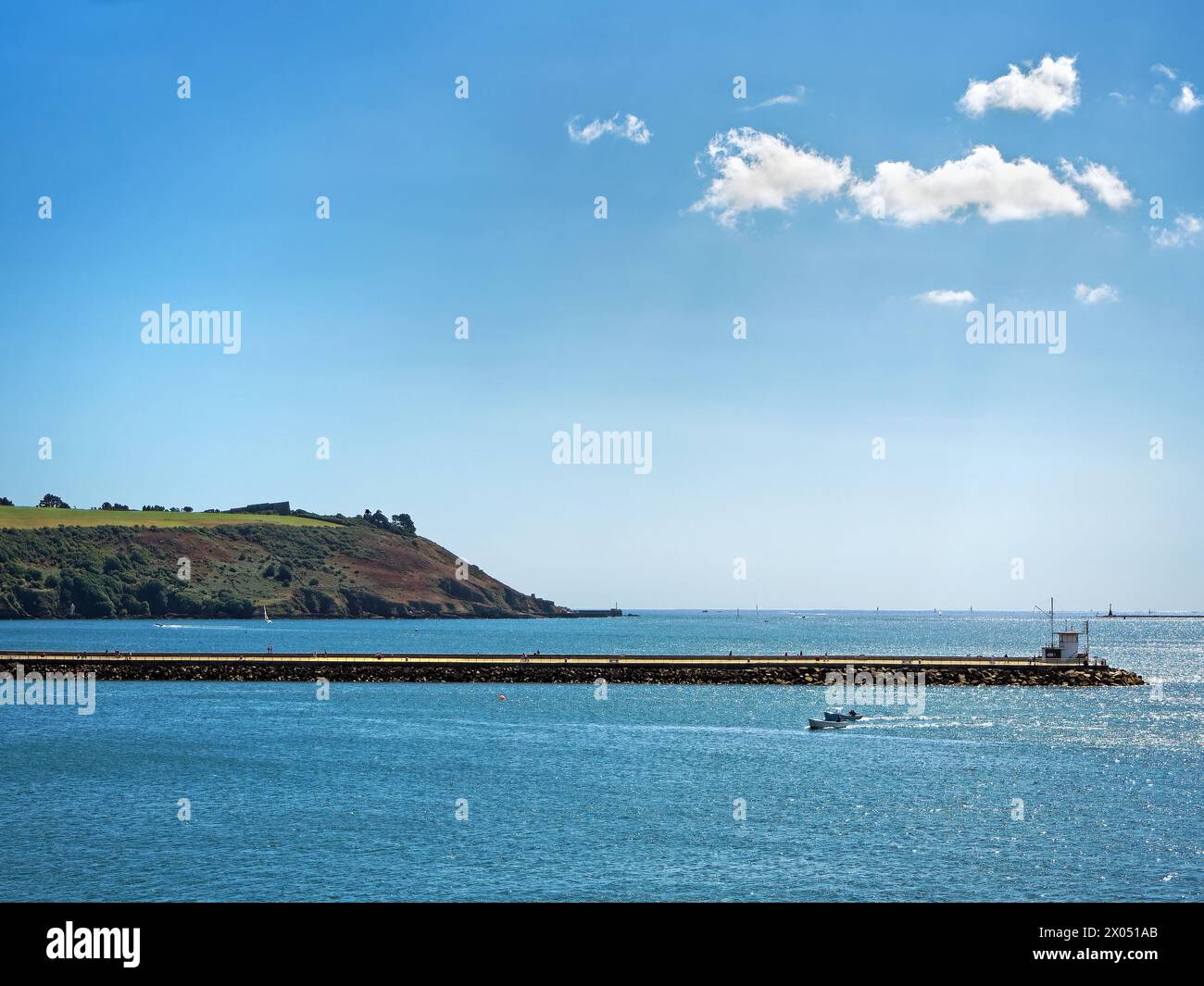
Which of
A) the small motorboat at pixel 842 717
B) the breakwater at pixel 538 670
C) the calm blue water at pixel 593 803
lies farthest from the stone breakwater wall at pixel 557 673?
the small motorboat at pixel 842 717

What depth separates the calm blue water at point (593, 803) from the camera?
35.7 m

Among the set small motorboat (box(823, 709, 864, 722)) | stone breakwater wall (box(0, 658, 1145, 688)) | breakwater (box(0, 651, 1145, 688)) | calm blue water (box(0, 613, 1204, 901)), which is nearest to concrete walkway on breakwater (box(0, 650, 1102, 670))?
breakwater (box(0, 651, 1145, 688))

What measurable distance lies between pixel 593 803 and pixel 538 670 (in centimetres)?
6173

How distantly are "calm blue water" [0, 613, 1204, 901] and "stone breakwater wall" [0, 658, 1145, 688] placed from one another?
18.9 metres

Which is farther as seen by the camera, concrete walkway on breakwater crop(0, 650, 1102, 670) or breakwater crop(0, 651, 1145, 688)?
concrete walkway on breakwater crop(0, 650, 1102, 670)

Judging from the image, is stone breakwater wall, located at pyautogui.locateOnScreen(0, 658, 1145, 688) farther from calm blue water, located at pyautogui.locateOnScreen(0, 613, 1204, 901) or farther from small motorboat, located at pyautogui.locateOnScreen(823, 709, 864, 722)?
small motorboat, located at pyautogui.locateOnScreen(823, 709, 864, 722)

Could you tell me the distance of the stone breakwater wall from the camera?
10781 centimetres

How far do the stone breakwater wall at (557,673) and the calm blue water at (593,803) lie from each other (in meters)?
18.9

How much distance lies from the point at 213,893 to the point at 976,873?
25502 mm

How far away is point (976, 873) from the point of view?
121ft

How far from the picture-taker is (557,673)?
109688 mm

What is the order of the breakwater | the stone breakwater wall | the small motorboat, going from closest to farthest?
the small motorboat < the stone breakwater wall < the breakwater

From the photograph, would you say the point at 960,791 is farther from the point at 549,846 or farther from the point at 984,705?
the point at 984,705
